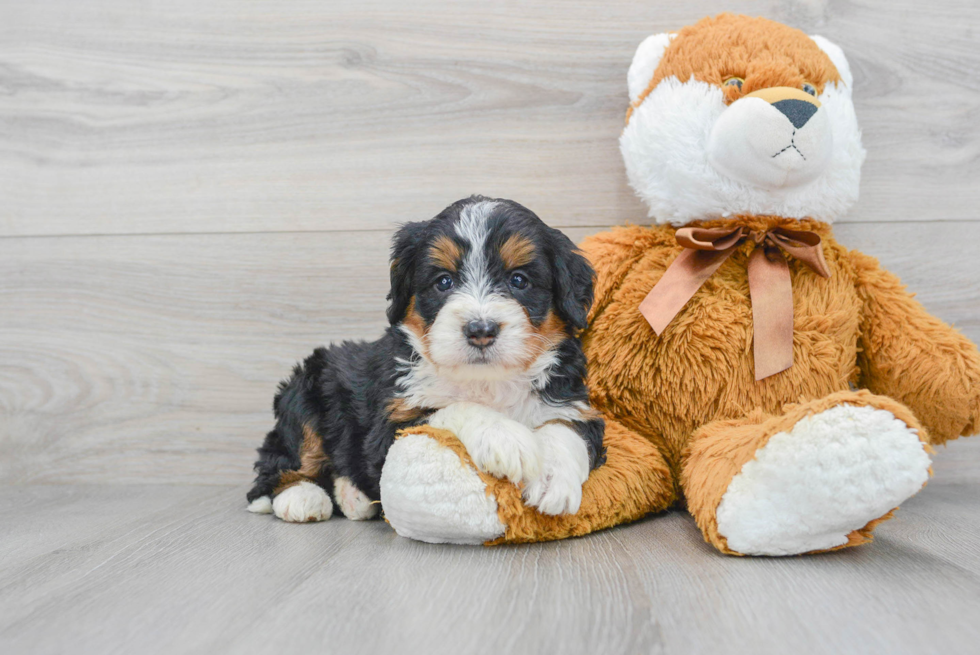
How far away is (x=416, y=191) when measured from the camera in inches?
88.7

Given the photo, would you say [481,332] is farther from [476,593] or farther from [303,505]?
[303,505]

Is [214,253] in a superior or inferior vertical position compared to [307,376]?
superior

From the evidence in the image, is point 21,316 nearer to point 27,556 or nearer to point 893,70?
point 27,556

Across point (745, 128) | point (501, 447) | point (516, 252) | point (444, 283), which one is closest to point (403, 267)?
point (444, 283)

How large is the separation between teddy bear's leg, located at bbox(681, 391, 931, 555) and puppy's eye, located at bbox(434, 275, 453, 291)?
681mm

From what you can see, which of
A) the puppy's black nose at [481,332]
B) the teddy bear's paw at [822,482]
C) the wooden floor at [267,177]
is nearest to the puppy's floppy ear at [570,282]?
the puppy's black nose at [481,332]

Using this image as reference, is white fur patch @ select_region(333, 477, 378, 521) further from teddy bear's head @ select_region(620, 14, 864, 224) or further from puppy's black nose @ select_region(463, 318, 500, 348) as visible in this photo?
teddy bear's head @ select_region(620, 14, 864, 224)

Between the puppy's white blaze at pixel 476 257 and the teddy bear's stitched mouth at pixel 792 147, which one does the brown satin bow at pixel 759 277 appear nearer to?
the teddy bear's stitched mouth at pixel 792 147

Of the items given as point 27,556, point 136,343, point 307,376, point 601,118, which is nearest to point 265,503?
point 307,376

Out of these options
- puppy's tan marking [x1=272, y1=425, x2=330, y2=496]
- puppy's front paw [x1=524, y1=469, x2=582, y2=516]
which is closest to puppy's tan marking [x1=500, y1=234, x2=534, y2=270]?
puppy's front paw [x1=524, y1=469, x2=582, y2=516]

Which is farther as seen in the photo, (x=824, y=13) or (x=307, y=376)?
(x=824, y=13)

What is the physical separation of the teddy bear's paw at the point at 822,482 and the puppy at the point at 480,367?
339 millimetres

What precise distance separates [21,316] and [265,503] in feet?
3.74

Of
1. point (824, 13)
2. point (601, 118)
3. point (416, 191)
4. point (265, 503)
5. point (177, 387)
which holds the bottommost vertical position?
point (265, 503)
